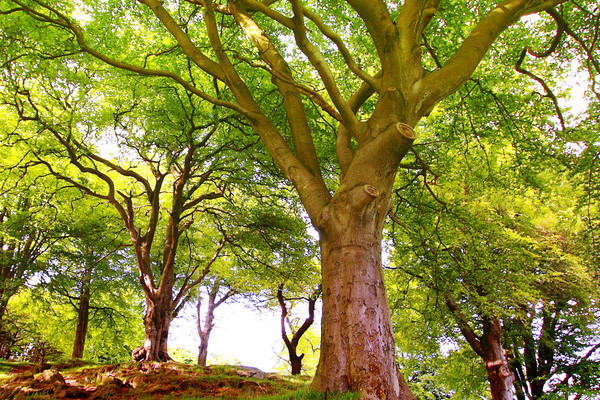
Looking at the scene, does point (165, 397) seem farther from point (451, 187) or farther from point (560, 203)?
point (560, 203)

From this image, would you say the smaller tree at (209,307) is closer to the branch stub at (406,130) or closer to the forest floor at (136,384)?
the forest floor at (136,384)

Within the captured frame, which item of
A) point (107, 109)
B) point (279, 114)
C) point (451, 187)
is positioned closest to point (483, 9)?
point (451, 187)

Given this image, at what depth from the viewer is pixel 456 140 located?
8.11m

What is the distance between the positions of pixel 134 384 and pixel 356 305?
16.0ft

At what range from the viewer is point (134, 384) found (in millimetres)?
6484

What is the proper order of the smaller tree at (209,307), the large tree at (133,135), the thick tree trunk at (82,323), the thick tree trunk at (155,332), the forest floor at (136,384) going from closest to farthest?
1. the forest floor at (136,384)
2. the large tree at (133,135)
3. the thick tree trunk at (155,332)
4. the thick tree trunk at (82,323)
5. the smaller tree at (209,307)

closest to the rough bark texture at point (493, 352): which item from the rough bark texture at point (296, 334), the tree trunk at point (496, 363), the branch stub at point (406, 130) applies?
the tree trunk at point (496, 363)

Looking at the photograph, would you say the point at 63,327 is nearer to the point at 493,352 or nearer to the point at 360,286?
the point at 493,352

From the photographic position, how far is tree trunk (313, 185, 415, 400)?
11.5 feet

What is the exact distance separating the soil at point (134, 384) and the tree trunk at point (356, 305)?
2092 mm

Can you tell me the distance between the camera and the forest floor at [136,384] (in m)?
5.65

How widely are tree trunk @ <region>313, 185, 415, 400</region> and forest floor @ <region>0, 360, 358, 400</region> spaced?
164cm

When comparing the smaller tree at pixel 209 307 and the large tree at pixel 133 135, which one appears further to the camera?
the smaller tree at pixel 209 307

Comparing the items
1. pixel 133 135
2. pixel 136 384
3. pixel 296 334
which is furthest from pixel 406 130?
pixel 296 334
